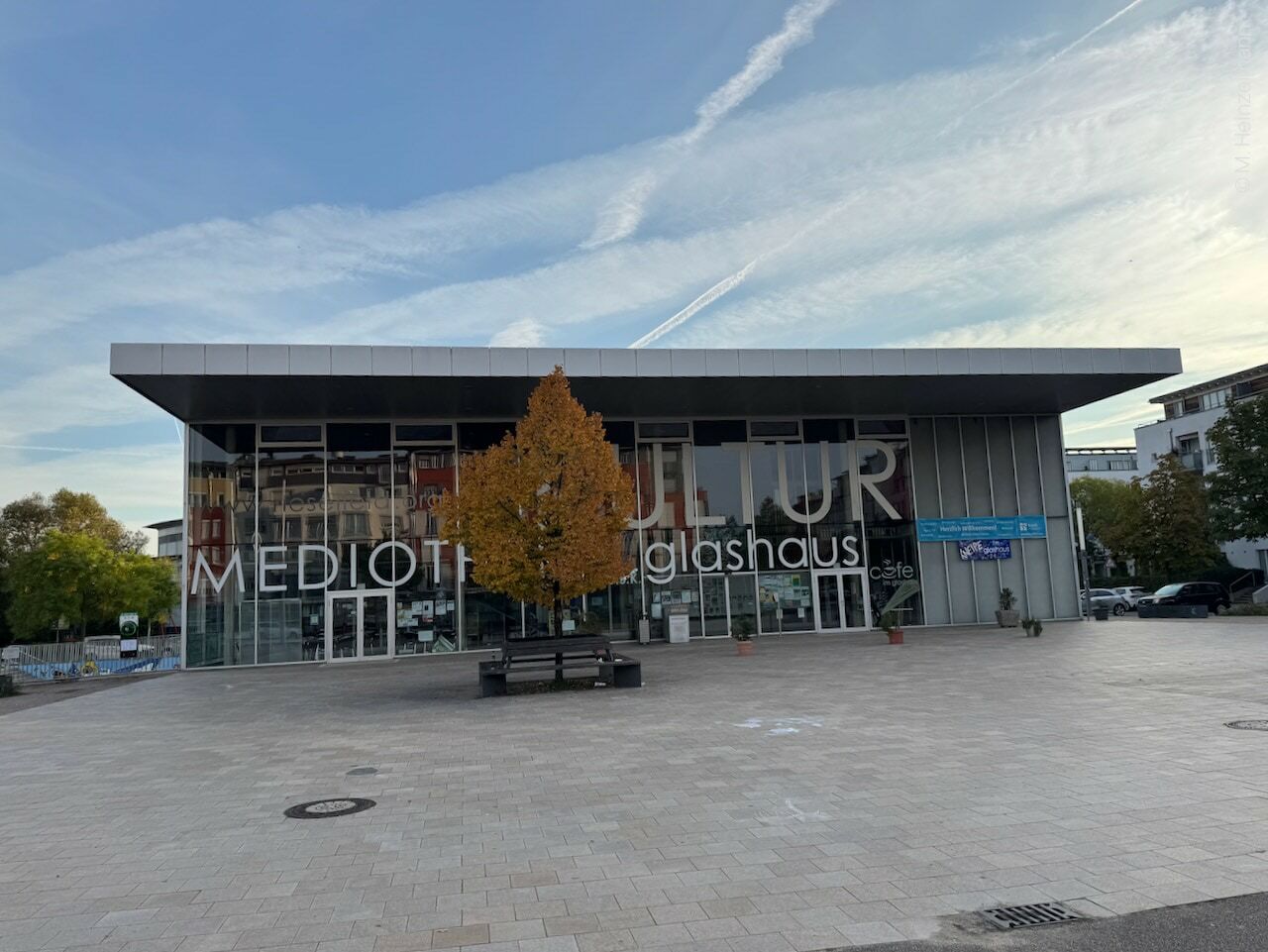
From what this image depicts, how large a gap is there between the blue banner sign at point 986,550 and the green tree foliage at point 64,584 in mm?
42950

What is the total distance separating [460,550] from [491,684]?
11774 mm

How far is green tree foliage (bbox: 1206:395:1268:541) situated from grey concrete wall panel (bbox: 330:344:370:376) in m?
34.2

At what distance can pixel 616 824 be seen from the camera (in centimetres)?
728

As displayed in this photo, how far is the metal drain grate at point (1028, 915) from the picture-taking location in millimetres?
5016

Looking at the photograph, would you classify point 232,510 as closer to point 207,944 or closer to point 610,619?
point 610,619

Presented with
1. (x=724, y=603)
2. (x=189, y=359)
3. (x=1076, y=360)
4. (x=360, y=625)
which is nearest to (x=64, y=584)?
(x=360, y=625)

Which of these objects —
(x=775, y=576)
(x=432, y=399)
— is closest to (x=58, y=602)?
(x=432, y=399)

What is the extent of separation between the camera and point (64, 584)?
151 feet

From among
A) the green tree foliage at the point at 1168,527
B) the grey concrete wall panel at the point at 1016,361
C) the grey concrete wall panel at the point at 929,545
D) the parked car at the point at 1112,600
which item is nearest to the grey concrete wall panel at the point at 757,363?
the grey concrete wall panel at the point at 1016,361

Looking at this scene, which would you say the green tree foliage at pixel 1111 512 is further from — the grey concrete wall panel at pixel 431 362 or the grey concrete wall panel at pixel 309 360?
the grey concrete wall panel at pixel 309 360

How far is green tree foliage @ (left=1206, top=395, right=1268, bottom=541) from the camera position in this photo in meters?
35.7

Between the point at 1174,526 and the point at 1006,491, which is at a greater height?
the point at 1006,491

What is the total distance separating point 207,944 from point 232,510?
2387 cm

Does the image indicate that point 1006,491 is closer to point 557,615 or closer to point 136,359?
point 557,615
